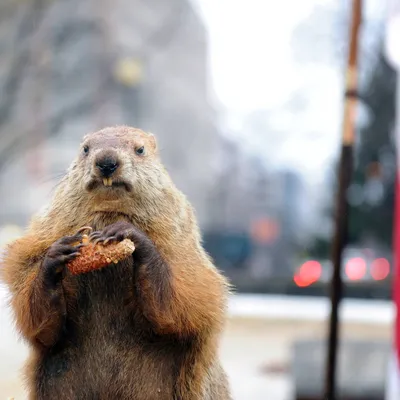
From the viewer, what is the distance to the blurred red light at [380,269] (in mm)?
6537

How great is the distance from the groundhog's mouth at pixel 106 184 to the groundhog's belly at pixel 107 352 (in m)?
0.15

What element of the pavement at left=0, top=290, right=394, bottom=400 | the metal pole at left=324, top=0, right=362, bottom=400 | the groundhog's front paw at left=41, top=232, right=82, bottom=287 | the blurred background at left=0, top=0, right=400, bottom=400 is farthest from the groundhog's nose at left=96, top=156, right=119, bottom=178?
the blurred background at left=0, top=0, right=400, bottom=400

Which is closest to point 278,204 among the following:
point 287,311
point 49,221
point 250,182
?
point 250,182

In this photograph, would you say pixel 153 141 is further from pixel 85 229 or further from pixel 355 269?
pixel 355 269

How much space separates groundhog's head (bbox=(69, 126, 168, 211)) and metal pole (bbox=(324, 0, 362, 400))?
116 cm

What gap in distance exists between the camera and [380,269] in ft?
22.6

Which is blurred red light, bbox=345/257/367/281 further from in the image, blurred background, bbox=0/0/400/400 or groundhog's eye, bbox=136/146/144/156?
groundhog's eye, bbox=136/146/144/156

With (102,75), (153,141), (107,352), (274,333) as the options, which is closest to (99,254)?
(107,352)

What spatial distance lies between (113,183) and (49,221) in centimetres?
16

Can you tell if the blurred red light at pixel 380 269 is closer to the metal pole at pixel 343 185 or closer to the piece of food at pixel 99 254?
the metal pole at pixel 343 185

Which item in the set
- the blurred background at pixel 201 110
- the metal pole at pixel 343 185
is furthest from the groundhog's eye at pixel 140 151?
the blurred background at pixel 201 110

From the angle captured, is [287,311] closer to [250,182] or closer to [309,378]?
[309,378]

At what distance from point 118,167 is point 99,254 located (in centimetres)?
15

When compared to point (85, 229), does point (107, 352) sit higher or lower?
lower
